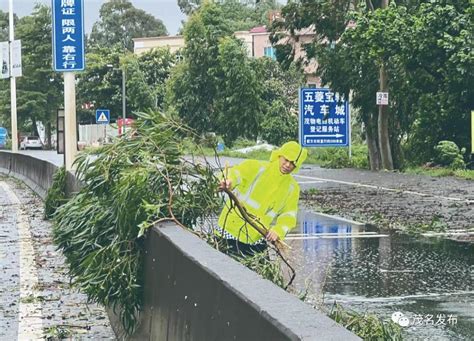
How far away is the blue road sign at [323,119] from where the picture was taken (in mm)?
33375

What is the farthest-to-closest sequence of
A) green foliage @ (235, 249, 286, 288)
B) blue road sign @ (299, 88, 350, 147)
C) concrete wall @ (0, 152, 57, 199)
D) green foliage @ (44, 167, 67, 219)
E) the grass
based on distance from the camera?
blue road sign @ (299, 88, 350, 147), the grass, concrete wall @ (0, 152, 57, 199), green foliage @ (44, 167, 67, 219), green foliage @ (235, 249, 286, 288)

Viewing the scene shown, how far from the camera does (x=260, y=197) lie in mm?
7281

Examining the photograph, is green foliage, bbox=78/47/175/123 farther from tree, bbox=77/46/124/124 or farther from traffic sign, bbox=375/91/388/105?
traffic sign, bbox=375/91/388/105

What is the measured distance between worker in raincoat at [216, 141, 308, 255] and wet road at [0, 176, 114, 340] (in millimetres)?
1406

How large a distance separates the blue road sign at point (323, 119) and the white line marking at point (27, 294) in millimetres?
17915

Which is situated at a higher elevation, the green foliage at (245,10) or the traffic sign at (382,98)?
the green foliage at (245,10)

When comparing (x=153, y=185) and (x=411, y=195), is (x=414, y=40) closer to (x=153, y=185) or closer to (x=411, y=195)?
(x=411, y=195)

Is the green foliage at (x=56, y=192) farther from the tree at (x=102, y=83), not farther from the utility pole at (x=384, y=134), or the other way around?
the tree at (x=102, y=83)

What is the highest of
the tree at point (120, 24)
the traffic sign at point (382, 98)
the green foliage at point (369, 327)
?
the tree at point (120, 24)

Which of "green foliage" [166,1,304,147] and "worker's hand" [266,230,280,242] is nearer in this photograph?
"worker's hand" [266,230,280,242]

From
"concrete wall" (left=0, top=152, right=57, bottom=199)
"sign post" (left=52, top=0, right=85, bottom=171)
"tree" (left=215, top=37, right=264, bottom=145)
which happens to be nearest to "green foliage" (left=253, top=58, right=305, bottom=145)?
"tree" (left=215, top=37, right=264, bottom=145)

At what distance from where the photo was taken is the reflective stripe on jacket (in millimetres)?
7246

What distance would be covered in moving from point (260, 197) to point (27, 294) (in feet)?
11.6

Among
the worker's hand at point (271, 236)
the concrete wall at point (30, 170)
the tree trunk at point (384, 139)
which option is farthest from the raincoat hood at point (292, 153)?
the tree trunk at point (384, 139)
